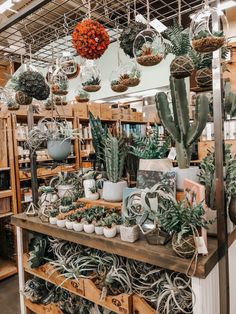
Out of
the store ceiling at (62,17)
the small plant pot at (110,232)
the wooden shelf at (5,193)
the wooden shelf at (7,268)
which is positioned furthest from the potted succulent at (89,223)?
the wooden shelf at (7,268)

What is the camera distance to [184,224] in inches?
42.8

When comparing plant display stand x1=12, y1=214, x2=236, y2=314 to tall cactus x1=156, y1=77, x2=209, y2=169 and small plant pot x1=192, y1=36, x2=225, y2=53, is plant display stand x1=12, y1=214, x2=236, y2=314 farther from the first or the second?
small plant pot x1=192, y1=36, x2=225, y2=53

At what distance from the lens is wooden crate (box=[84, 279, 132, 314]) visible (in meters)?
1.31

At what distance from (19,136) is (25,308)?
2071mm

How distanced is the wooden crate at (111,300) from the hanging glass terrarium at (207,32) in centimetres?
119

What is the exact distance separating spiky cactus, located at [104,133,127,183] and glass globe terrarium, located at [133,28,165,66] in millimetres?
480

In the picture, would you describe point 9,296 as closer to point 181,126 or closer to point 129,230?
point 129,230

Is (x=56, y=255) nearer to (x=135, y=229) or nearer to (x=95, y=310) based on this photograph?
(x=95, y=310)

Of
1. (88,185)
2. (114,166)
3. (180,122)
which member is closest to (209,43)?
(180,122)

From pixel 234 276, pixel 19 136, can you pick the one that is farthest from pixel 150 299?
pixel 19 136

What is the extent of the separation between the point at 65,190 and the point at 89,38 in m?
1.02

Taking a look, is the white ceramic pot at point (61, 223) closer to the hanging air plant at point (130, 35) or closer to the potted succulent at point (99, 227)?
the potted succulent at point (99, 227)

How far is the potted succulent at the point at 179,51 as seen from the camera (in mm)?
1268

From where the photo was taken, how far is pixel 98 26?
4.74 feet
